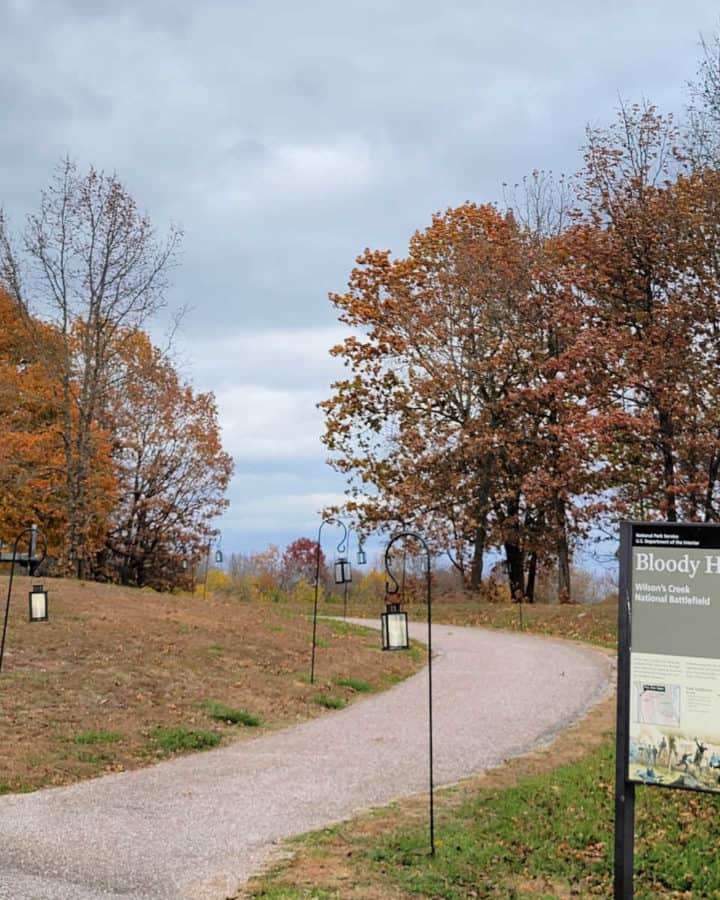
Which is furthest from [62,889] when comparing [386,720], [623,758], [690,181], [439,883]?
[690,181]

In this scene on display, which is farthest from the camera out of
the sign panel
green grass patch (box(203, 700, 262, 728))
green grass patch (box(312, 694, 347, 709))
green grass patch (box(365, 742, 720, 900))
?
green grass patch (box(312, 694, 347, 709))

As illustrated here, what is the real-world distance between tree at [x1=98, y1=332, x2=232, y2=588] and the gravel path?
17.9 m

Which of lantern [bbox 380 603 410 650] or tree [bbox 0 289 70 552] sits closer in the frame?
lantern [bbox 380 603 410 650]

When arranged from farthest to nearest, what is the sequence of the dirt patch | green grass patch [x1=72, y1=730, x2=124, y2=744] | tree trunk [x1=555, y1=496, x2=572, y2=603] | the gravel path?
tree trunk [x1=555, y1=496, x2=572, y2=603]
green grass patch [x1=72, y1=730, x2=124, y2=744]
the dirt patch
the gravel path

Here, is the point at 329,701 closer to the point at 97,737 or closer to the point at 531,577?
the point at 97,737

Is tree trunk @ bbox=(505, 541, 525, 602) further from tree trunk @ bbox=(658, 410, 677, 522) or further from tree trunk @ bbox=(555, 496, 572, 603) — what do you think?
tree trunk @ bbox=(658, 410, 677, 522)

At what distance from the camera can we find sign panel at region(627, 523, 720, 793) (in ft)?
16.9

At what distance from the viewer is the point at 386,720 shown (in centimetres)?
1248

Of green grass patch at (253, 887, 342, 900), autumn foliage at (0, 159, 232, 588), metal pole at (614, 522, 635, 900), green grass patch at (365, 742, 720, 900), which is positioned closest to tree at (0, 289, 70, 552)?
autumn foliage at (0, 159, 232, 588)

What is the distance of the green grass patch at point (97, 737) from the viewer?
10555mm

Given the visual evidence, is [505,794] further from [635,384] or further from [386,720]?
[635,384]

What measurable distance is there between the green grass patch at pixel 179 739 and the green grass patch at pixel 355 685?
3.81 meters

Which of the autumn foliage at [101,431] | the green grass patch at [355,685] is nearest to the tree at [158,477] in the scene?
the autumn foliage at [101,431]

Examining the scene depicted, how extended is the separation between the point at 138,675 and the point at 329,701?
268 cm
